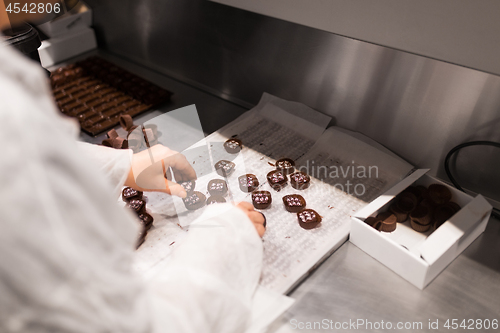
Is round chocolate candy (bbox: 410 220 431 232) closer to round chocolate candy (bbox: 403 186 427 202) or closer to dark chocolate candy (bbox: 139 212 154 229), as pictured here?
round chocolate candy (bbox: 403 186 427 202)

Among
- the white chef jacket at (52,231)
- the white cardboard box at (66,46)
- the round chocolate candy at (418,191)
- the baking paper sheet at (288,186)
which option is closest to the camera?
the white chef jacket at (52,231)

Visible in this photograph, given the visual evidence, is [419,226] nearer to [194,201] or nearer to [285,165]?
[285,165]

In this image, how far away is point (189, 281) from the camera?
26.0 inches

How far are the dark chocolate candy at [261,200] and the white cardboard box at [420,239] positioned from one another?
25 centimetres

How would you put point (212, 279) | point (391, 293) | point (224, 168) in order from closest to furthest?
point (212, 279)
point (391, 293)
point (224, 168)

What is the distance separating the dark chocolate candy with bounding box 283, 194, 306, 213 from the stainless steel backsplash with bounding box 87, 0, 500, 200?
1.30 feet

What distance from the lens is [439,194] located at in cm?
108

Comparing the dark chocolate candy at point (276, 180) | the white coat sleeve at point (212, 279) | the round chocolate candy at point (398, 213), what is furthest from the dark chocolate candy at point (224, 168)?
the round chocolate candy at point (398, 213)

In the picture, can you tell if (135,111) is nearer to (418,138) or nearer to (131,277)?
(418,138)

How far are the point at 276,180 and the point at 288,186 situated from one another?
1.9 inches

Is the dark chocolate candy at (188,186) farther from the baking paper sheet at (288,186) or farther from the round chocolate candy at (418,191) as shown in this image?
the round chocolate candy at (418,191)

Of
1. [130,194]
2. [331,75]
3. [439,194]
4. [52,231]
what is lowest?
[130,194]

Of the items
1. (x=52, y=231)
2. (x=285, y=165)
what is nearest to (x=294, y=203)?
(x=285, y=165)

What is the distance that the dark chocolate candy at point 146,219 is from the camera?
1075 mm
